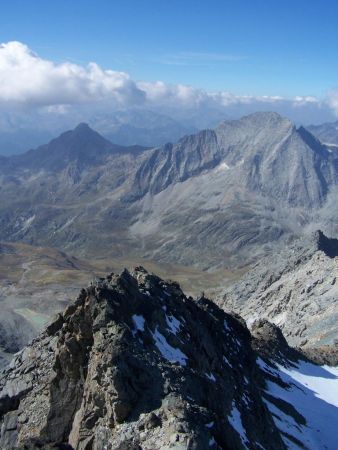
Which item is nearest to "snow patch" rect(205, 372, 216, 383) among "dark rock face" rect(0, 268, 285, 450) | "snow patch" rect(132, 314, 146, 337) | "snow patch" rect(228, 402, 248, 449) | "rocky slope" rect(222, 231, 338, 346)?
"dark rock face" rect(0, 268, 285, 450)

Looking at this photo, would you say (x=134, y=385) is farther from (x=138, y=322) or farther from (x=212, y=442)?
(x=138, y=322)

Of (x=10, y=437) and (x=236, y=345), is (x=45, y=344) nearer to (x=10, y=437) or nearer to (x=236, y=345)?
(x=10, y=437)

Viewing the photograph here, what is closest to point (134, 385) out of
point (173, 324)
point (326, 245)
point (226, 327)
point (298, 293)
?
point (173, 324)

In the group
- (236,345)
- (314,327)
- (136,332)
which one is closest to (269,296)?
(314,327)

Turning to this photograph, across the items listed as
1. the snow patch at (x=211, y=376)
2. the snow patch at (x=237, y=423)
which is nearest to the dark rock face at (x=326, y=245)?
the snow patch at (x=211, y=376)

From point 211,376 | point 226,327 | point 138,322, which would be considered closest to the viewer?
point 138,322

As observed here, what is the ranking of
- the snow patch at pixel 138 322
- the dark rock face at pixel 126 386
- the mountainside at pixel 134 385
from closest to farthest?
the dark rock face at pixel 126 386 < the mountainside at pixel 134 385 < the snow patch at pixel 138 322

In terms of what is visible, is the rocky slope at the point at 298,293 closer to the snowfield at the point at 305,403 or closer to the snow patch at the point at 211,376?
the snowfield at the point at 305,403
